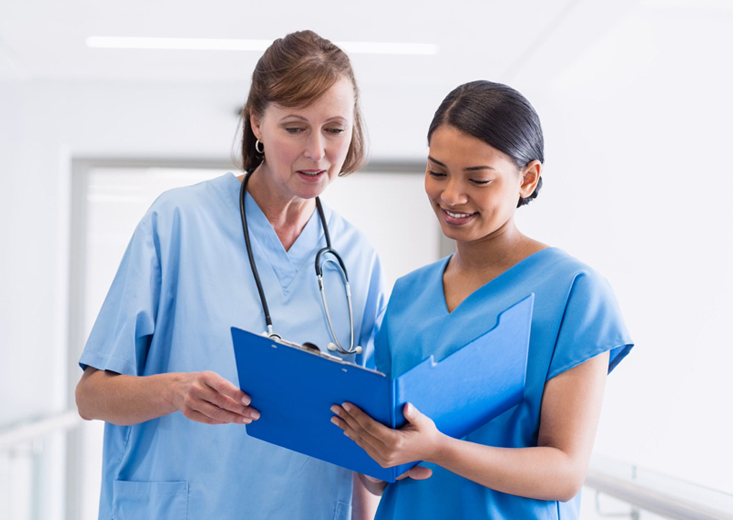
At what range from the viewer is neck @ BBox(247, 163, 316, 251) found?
135 cm

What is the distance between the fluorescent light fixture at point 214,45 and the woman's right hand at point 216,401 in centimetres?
226

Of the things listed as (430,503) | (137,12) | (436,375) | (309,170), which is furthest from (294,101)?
(137,12)

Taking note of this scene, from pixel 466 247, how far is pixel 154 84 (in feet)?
9.21

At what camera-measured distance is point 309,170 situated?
1.24 m

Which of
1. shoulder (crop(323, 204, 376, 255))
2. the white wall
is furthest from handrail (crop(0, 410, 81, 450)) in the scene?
shoulder (crop(323, 204, 376, 255))

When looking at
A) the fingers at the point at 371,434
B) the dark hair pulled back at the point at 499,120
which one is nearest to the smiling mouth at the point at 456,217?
the dark hair pulled back at the point at 499,120

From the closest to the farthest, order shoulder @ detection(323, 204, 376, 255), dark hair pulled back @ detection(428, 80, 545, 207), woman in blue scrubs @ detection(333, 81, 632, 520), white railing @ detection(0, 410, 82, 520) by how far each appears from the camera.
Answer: woman in blue scrubs @ detection(333, 81, 632, 520) < dark hair pulled back @ detection(428, 80, 545, 207) < shoulder @ detection(323, 204, 376, 255) < white railing @ detection(0, 410, 82, 520)

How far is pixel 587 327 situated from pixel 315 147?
54cm

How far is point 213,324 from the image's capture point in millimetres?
1228

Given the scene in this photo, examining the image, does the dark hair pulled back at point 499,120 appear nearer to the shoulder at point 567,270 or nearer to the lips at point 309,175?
the shoulder at point 567,270

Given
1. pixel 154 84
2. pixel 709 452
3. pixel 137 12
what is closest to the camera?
pixel 709 452

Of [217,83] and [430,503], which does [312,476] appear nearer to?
[430,503]

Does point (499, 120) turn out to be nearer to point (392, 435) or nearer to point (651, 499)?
point (392, 435)

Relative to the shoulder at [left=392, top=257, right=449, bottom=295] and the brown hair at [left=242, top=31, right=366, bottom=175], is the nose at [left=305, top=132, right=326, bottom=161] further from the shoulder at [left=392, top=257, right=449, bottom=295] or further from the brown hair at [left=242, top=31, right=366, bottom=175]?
the shoulder at [left=392, top=257, right=449, bottom=295]
